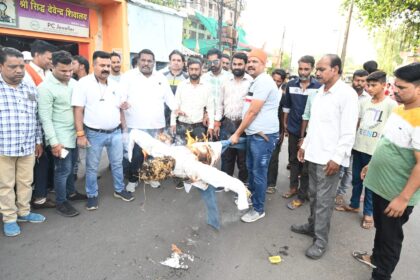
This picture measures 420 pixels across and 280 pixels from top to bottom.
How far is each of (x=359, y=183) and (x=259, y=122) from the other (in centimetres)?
189

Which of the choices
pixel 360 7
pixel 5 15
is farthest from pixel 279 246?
pixel 360 7

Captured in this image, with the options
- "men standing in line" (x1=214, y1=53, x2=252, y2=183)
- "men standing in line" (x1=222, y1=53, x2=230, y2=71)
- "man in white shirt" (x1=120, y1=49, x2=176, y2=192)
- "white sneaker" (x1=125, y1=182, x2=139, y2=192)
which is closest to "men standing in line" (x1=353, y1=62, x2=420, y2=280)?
"men standing in line" (x1=214, y1=53, x2=252, y2=183)

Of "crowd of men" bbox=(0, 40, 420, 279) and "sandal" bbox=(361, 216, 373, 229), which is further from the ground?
"crowd of men" bbox=(0, 40, 420, 279)

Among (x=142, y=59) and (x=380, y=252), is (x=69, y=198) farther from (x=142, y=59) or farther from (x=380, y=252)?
(x=380, y=252)

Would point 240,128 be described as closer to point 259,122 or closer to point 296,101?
point 259,122

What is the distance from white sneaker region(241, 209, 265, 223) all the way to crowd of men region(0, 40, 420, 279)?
0.02 meters

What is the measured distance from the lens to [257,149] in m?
3.64

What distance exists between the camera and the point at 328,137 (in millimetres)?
2924

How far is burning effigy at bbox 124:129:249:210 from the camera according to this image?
8.77 ft

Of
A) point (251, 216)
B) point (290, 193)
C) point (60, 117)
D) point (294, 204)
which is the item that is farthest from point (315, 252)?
point (60, 117)

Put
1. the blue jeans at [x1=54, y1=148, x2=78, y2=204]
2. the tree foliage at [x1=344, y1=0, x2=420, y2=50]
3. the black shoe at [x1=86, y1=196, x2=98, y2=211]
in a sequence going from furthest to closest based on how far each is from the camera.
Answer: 1. the tree foliage at [x1=344, y1=0, x2=420, y2=50]
2. the black shoe at [x1=86, y1=196, x2=98, y2=211]
3. the blue jeans at [x1=54, y1=148, x2=78, y2=204]

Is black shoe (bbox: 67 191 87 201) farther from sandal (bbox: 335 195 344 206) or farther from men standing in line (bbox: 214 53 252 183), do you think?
sandal (bbox: 335 195 344 206)

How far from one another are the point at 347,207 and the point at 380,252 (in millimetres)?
1750

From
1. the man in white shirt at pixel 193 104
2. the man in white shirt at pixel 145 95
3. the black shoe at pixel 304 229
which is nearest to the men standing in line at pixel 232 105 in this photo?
the man in white shirt at pixel 193 104
